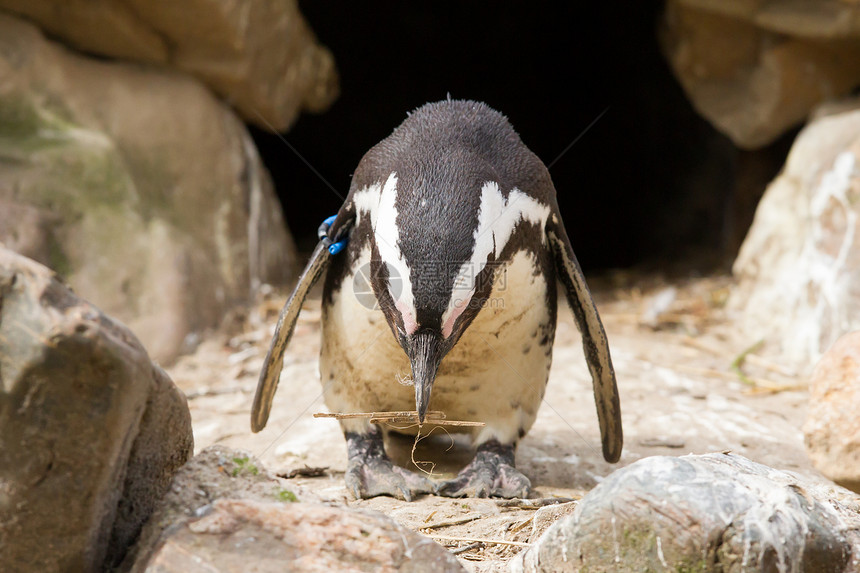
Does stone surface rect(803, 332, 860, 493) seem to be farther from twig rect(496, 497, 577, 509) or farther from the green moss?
the green moss

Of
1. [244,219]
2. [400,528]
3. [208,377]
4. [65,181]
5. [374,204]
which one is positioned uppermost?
[374,204]

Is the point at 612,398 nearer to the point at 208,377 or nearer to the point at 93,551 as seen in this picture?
the point at 93,551

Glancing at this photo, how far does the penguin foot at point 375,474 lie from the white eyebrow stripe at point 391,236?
0.77m

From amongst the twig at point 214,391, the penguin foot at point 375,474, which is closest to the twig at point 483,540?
the penguin foot at point 375,474

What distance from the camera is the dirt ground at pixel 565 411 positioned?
271 cm

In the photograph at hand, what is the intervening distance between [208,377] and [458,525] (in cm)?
248

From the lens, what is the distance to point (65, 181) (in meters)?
4.63

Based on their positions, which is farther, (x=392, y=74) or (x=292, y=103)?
(x=392, y=74)

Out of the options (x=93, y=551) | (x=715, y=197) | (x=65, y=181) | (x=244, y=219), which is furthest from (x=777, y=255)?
(x=93, y=551)

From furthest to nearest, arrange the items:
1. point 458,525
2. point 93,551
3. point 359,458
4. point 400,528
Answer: point 359,458 → point 458,525 → point 400,528 → point 93,551

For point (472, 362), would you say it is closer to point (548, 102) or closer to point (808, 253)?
point (808, 253)

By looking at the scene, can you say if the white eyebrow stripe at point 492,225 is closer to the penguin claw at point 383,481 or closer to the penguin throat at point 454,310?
the penguin throat at point 454,310

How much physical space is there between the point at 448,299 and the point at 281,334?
105cm

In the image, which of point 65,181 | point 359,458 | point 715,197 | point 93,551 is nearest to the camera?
point 93,551
